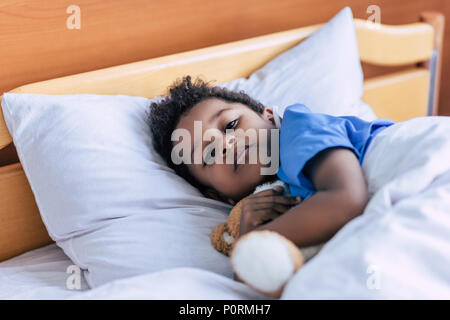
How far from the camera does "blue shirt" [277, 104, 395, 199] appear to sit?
97cm

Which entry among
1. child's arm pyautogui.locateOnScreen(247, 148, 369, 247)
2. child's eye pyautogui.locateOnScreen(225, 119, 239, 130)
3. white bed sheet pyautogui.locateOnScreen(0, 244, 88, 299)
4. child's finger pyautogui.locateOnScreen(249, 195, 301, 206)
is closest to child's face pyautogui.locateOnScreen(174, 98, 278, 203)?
child's eye pyautogui.locateOnScreen(225, 119, 239, 130)

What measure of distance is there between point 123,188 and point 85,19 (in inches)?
21.0

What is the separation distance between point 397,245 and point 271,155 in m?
0.40

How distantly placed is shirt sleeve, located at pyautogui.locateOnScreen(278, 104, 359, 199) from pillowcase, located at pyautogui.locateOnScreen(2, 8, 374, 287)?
0.72ft

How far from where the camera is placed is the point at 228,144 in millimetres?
1123

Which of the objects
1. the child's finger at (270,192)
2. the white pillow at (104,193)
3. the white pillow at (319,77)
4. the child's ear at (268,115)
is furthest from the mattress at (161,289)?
the white pillow at (319,77)

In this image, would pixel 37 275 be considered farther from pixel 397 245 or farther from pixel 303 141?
pixel 397 245

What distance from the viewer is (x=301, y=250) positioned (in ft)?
2.99

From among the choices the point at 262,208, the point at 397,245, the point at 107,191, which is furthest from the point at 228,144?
the point at 397,245

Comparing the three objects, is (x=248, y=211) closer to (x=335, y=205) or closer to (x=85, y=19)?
(x=335, y=205)

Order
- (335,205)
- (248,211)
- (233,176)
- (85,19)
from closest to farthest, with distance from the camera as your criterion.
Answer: (335,205) → (248,211) → (233,176) → (85,19)

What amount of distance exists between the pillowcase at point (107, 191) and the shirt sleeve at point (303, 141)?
0.22 meters

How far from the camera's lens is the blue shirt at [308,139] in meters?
0.97

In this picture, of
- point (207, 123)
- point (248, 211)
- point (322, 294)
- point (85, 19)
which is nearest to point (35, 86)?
point (85, 19)
